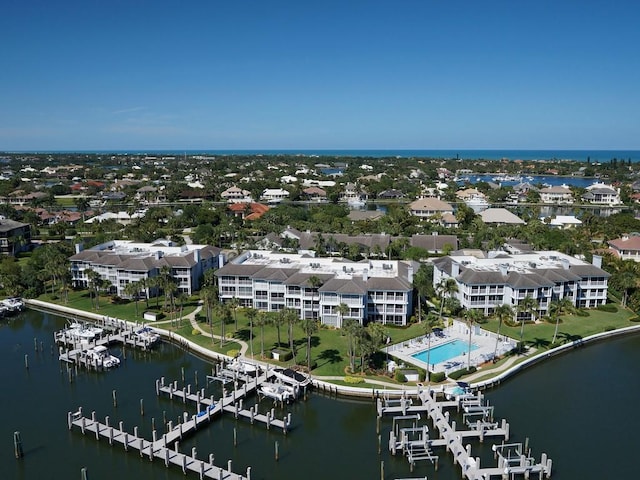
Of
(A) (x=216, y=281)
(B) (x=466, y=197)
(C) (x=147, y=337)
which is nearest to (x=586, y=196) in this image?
(B) (x=466, y=197)

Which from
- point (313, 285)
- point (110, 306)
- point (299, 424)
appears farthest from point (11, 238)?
point (299, 424)

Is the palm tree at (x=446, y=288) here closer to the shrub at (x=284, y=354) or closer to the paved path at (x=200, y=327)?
the shrub at (x=284, y=354)

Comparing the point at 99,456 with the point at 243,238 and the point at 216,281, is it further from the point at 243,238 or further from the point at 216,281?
the point at 243,238

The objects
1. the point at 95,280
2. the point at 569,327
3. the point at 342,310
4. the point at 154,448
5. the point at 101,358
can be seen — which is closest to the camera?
the point at 154,448

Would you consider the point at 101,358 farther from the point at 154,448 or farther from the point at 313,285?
the point at 313,285

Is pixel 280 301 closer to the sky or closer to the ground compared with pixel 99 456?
closer to the sky

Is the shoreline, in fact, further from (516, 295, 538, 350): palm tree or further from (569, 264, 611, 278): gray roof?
(569, 264, 611, 278): gray roof

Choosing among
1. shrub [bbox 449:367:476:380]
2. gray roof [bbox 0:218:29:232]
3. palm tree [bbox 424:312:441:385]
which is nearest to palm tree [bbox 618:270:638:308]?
palm tree [bbox 424:312:441:385]
